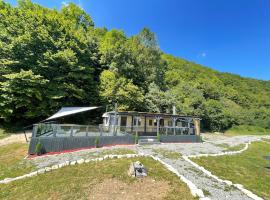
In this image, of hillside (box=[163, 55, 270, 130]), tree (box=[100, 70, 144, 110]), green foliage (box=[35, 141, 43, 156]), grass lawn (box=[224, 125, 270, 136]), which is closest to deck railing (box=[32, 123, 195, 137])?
green foliage (box=[35, 141, 43, 156])

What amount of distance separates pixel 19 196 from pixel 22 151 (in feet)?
22.4

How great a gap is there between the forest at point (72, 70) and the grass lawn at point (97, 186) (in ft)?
51.2

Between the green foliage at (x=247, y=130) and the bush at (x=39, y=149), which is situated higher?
the green foliage at (x=247, y=130)

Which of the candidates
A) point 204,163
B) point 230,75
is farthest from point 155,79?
point 230,75

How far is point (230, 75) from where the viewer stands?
81250 millimetres

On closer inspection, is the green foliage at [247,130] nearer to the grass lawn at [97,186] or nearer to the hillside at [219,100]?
the hillside at [219,100]

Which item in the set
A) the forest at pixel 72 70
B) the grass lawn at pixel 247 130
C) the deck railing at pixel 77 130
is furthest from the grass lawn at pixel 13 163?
the grass lawn at pixel 247 130

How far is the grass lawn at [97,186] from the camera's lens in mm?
5668

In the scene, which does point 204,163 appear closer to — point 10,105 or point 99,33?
point 10,105

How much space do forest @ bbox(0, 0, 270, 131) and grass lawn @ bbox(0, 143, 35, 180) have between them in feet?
30.2

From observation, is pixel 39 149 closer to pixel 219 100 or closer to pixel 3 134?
pixel 3 134

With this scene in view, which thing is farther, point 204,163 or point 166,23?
point 166,23

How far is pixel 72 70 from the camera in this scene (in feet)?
81.3

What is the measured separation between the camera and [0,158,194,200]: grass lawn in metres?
5.67
